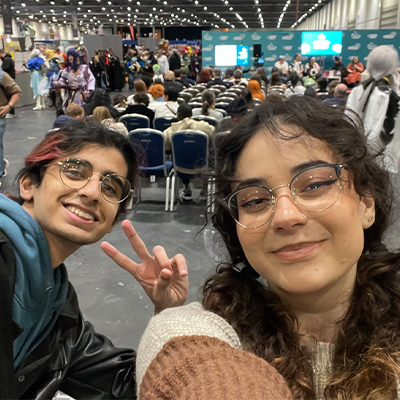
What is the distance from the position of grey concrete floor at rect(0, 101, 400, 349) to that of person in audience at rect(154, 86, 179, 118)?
1331 millimetres

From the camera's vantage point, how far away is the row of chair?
16.6 ft

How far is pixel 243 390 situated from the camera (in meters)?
0.60

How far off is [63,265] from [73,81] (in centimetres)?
765

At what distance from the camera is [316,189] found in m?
0.93

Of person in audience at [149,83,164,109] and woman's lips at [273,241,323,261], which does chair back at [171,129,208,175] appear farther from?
woman's lips at [273,241,323,261]

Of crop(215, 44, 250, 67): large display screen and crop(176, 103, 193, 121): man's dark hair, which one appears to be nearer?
crop(176, 103, 193, 121): man's dark hair

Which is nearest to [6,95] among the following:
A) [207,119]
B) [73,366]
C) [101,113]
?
[101,113]

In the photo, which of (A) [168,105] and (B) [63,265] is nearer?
(B) [63,265]

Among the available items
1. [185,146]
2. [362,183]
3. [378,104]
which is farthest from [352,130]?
[185,146]

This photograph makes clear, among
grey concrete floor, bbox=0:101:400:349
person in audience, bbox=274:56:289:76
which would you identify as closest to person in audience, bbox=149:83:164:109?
grey concrete floor, bbox=0:101:400:349

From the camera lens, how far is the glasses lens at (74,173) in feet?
5.03

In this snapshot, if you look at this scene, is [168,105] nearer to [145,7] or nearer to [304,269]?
[304,269]

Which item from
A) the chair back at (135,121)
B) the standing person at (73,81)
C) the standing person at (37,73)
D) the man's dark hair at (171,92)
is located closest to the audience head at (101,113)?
the chair back at (135,121)

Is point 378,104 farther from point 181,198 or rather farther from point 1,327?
point 1,327
